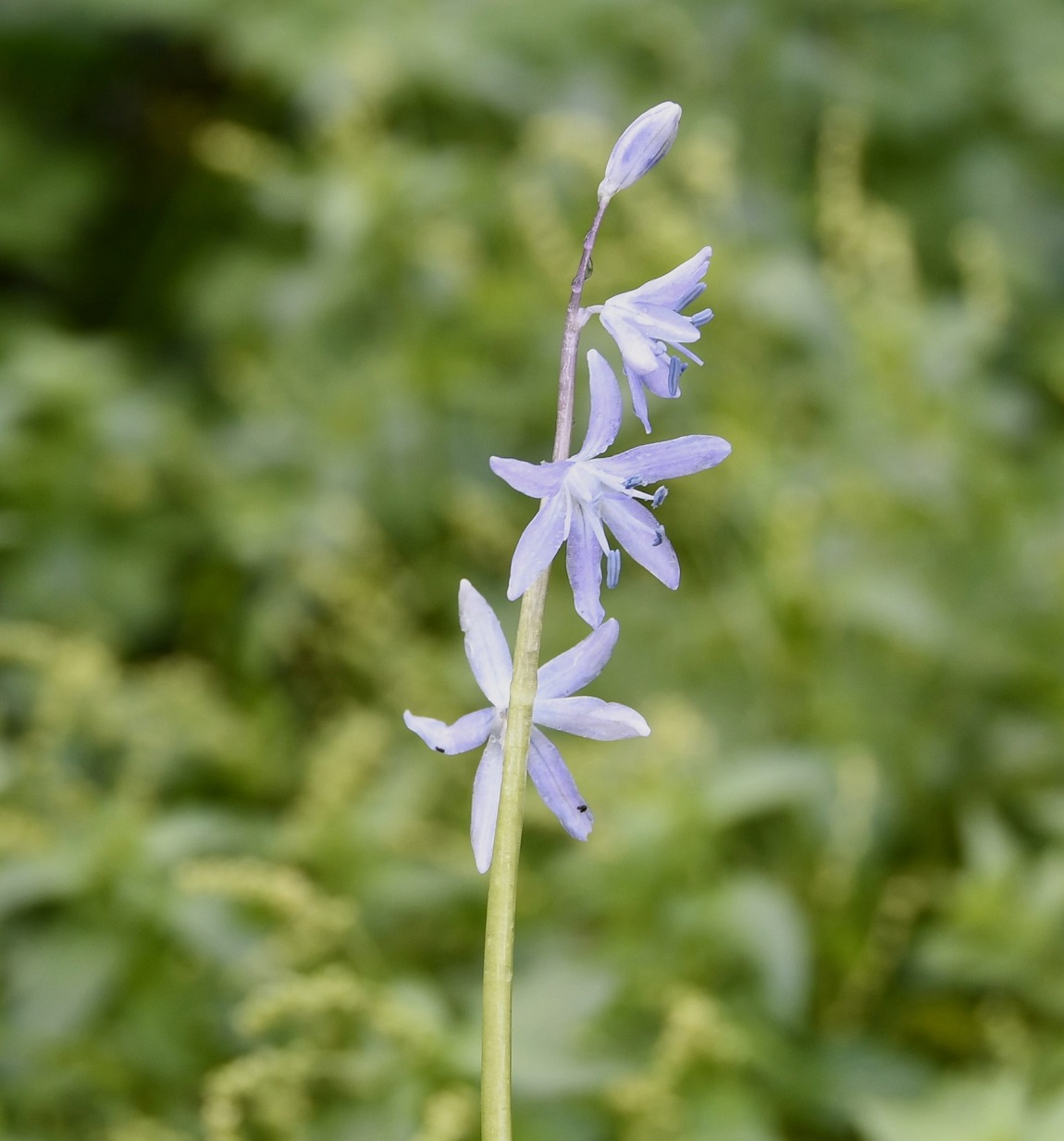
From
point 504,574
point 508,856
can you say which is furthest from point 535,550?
point 504,574

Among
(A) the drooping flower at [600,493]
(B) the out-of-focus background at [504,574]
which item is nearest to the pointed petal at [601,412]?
(A) the drooping flower at [600,493]

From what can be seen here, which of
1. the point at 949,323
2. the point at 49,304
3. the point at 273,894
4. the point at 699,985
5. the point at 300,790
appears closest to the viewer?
the point at 273,894

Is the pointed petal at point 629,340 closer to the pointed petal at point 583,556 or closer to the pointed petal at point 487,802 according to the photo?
the pointed petal at point 583,556

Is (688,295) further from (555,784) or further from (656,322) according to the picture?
(555,784)

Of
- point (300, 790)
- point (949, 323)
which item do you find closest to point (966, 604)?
point (949, 323)

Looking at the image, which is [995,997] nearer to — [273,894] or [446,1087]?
[446,1087]
